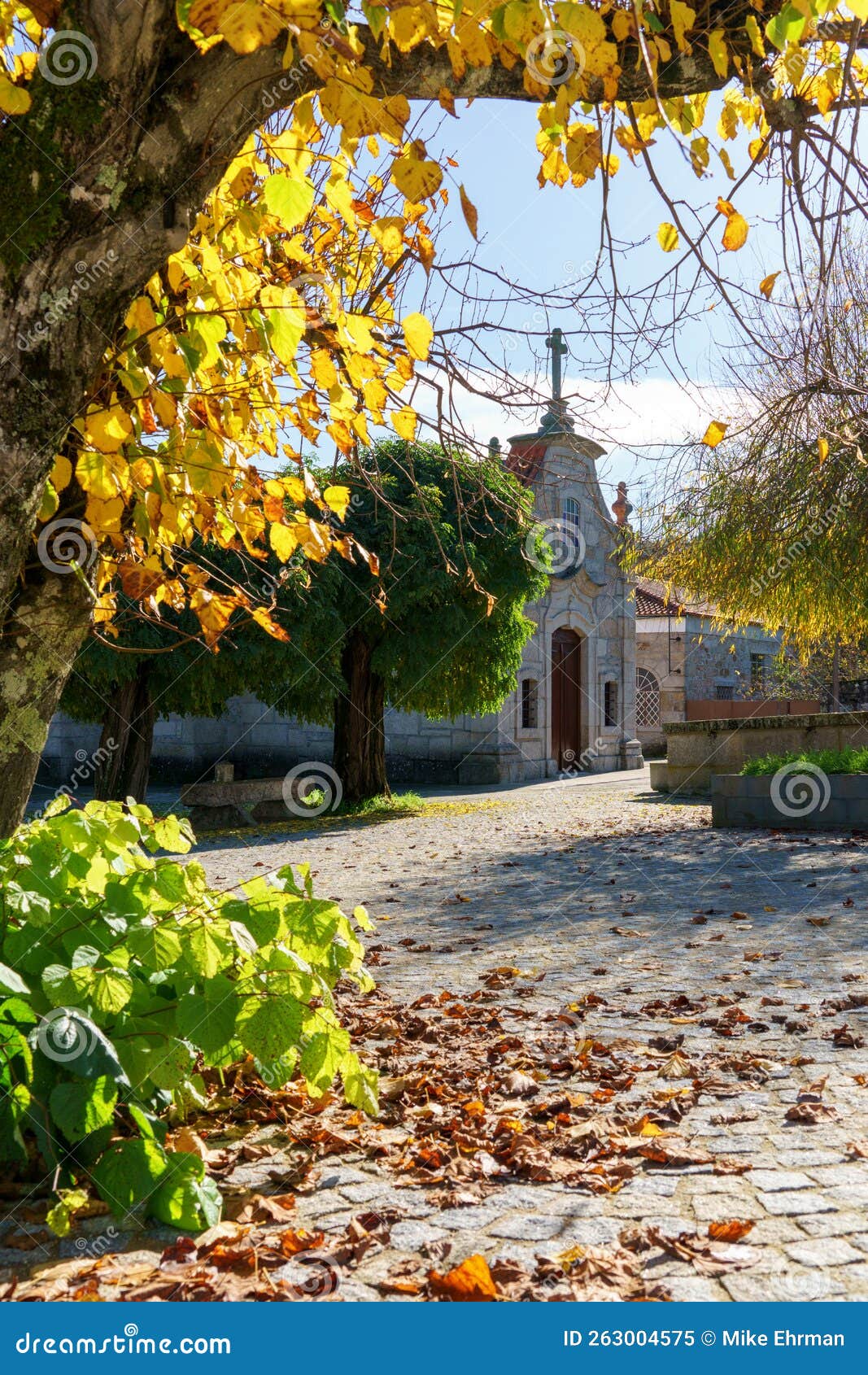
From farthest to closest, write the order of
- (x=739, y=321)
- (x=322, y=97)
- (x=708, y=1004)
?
(x=708, y=1004) < (x=739, y=321) < (x=322, y=97)

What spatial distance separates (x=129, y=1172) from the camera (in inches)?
106

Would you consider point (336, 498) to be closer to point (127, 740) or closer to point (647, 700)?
point (127, 740)

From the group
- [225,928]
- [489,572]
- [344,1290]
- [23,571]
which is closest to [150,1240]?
[344,1290]

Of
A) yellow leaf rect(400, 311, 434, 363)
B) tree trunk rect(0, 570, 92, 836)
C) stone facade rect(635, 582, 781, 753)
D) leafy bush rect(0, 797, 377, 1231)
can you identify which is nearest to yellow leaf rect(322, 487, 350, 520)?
yellow leaf rect(400, 311, 434, 363)

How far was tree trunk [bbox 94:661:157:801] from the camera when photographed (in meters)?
14.1

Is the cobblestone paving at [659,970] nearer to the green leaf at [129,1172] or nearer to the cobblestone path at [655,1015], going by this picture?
the cobblestone path at [655,1015]

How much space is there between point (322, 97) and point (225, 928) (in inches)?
86.6

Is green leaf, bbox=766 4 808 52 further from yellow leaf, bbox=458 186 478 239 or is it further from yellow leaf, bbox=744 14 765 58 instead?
yellow leaf, bbox=458 186 478 239

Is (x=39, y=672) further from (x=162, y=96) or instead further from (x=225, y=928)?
(x=162, y=96)

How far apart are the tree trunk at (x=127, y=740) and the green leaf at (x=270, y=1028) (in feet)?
38.3

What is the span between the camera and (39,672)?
3.26 metres

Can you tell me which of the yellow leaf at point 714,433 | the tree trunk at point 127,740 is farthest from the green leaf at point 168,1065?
the tree trunk at point 127,740

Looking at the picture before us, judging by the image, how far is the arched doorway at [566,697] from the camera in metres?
26.6

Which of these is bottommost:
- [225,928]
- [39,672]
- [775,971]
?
[775,971]
